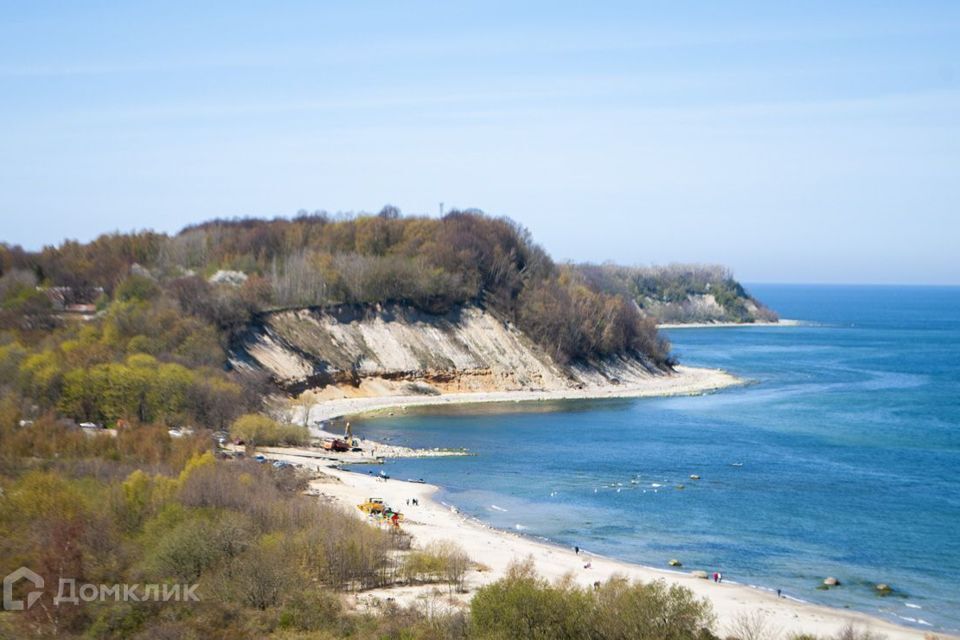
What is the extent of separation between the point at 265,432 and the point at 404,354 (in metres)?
28.0

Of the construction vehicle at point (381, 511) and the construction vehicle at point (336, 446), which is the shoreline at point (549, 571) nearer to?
the construction vehicle at point (381, 511)

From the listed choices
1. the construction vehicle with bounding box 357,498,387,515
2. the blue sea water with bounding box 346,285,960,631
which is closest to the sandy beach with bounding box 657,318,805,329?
the blue sea water with bounding box 346,285,960,631

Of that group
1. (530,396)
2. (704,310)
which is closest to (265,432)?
(530,396)

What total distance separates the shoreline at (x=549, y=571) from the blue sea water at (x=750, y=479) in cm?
107

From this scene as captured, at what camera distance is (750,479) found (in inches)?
1838

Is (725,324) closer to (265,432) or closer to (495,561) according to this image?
(265,432)

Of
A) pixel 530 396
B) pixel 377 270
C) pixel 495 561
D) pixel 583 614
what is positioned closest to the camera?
pixel 583 614

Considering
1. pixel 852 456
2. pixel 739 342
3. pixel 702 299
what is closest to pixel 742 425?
pixel 852 456

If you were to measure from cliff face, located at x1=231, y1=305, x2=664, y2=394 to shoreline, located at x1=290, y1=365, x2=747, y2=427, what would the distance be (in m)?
1.43

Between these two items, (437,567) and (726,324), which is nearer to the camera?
(437,567)

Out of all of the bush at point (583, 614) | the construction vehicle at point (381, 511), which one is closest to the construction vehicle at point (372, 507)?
the construction vehicle at point (381, 511)

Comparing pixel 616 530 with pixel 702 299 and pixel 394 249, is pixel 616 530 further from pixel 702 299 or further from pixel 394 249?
pixel 702 299

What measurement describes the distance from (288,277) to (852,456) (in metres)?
45.6

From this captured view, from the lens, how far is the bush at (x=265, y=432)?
50688 millimetres
